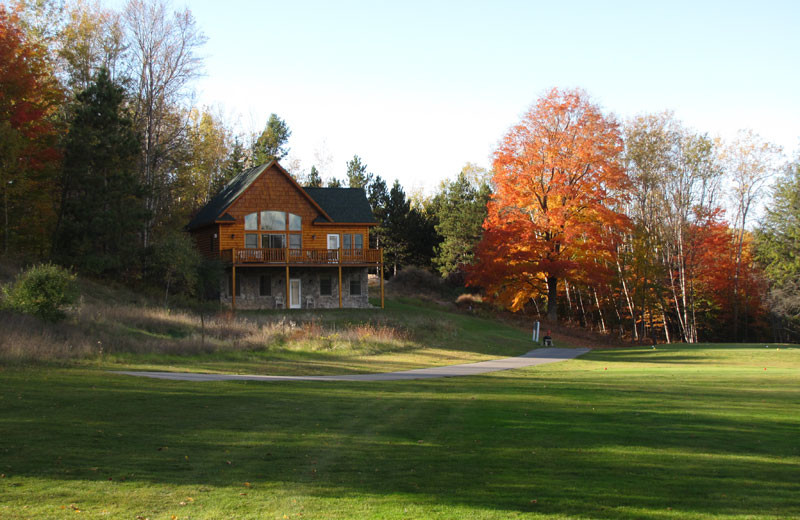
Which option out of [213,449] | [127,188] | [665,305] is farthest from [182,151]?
[213,449]

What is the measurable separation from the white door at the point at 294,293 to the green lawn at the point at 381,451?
92.6 feet

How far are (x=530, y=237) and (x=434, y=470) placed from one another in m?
34.9

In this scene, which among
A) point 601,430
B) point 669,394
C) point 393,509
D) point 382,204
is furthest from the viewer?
point 382,204

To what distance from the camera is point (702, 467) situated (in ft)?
27.2

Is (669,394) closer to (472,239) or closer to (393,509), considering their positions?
(393,509)

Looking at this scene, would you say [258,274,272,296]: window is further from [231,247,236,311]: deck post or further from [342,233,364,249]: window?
[342,233,364,249]: window

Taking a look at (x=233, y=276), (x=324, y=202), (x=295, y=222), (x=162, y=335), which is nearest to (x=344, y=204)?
(x=324, y=202)

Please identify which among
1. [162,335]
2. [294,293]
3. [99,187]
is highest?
[99,187]

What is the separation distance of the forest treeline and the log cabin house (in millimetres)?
2840

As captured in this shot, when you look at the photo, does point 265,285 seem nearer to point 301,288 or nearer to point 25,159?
point 301,288

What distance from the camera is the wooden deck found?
133 ft

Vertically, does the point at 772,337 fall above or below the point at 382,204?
below

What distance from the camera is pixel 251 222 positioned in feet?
138

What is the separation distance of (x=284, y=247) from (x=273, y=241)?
80cm
